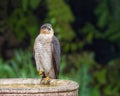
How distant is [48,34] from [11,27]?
12.9 ft

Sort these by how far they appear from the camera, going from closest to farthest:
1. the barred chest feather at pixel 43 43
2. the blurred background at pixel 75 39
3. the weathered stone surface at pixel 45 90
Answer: the weathered stone surface at pixel 45 90 < the barred chest feather at pixel 43 43 < the blurred background at pixel 75 39

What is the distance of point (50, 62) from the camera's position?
4316mm

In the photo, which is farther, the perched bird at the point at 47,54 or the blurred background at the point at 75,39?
the blurred background at the point at 75,39

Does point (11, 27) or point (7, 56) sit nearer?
point (11, 27)

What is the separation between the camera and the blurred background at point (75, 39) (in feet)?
24.8

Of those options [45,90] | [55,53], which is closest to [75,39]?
[55,53]

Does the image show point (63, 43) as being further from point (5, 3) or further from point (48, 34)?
point (48, 34)

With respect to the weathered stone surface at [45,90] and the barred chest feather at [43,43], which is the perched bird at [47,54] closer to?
the barred chest feather at [43,43]

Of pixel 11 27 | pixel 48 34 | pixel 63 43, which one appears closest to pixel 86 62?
pixel 63 43

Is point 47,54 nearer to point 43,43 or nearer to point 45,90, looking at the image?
point 43,43

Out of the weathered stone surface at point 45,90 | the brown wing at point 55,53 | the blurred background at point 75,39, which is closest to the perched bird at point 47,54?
the brown wing at point 55,53

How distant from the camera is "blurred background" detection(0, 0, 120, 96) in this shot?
756 centimetres

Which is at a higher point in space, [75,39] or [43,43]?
[43,43]

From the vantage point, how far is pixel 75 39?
28.2 ft
